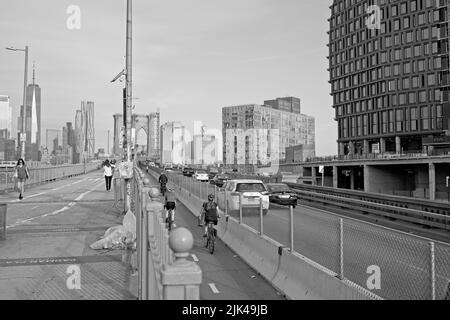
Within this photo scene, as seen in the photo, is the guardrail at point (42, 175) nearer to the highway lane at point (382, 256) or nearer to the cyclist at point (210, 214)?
the cyclist at point (210, 214)

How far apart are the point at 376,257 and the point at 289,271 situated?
2275 mm

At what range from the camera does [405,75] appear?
274 feet

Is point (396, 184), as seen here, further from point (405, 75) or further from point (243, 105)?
point (243, 105)

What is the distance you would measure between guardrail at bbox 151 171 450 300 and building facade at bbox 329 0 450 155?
6496 cm

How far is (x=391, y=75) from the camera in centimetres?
8556

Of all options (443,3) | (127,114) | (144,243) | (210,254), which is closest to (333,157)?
(443,3)

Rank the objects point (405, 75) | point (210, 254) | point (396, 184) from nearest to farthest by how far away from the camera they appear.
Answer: point (210, 254)
point (396, 184)
point (405, 75)

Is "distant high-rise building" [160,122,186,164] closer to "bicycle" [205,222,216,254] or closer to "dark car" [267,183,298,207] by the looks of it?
"dark car" [267,183,298,207]

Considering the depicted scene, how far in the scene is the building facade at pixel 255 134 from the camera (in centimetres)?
16462

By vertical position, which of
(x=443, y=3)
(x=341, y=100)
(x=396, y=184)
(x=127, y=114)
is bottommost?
(x=396, y=184)

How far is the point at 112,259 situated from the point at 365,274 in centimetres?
603

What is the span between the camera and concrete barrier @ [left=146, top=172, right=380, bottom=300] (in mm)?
6555

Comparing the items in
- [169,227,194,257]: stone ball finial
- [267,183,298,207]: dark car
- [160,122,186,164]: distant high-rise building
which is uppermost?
[160,122,186,164]: distant high-rise building

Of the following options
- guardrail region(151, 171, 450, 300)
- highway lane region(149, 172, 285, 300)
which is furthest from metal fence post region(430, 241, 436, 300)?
highway lane region(149, 172, 285, 300)
